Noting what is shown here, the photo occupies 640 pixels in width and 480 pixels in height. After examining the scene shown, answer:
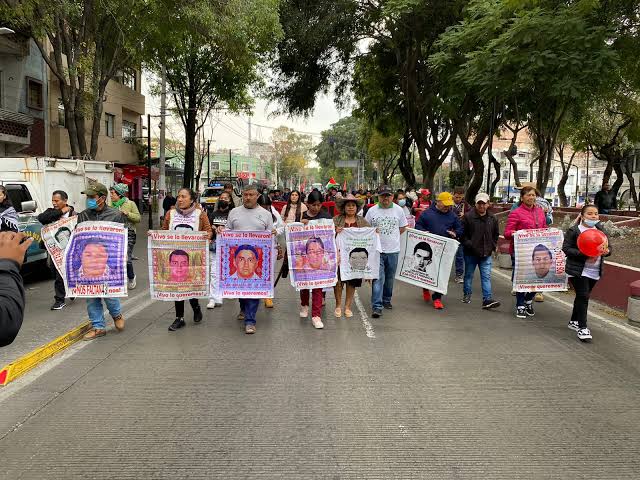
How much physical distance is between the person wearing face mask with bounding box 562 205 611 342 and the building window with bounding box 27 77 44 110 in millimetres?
22664

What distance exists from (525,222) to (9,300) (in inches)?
282

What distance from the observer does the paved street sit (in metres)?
3.52

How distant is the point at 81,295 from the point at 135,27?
11.5 metres

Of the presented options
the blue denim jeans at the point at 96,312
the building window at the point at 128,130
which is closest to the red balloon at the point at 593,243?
the blue denim jeans at the point at 96,312

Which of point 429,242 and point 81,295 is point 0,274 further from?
point 429,242

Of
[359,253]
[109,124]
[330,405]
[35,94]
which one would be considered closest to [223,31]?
[359,253]

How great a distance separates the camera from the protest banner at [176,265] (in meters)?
6.98

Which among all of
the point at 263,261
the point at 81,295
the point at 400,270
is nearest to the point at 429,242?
the point at 400,270

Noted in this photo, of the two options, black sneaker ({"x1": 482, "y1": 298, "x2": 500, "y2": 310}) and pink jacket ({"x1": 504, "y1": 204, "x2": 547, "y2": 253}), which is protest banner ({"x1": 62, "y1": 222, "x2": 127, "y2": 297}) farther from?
pink jacket ({"x1": 504, "y1": 204, "x2": 547, "y2": 253})

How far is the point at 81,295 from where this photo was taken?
6.37 m

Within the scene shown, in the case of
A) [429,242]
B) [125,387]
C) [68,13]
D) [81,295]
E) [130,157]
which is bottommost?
[125,387]

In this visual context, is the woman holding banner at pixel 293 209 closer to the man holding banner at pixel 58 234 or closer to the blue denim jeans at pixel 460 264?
the man holding banner at pixel 58 234

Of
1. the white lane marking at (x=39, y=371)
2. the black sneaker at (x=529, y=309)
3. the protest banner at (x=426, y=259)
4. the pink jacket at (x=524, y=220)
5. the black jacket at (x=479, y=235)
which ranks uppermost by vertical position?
the pink jacket at (x=524, y=220)

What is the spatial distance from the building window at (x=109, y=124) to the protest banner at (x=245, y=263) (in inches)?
1035
